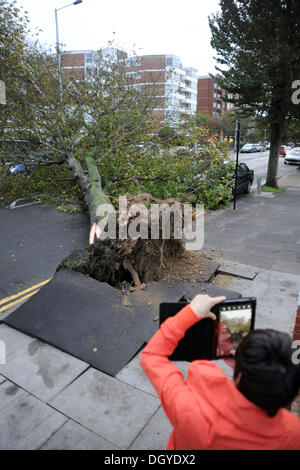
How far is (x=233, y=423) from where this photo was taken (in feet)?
4.41

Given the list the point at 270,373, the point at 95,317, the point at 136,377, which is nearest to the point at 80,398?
the point at 136,377

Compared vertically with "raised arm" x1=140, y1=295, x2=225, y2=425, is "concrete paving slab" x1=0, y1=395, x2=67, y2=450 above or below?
below

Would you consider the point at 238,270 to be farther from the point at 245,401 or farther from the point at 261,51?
the point at 261,51

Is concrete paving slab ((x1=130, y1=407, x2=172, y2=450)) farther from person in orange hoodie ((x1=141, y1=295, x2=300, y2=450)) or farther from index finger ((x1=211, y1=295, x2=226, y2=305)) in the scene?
index finger ((x1=211, y1=295, x2=226, y2=305))

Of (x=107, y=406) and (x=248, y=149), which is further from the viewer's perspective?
(x=248, y=149)

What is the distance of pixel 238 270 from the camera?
22.1ft

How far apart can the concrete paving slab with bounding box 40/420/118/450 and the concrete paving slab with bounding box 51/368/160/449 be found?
0.17 ft

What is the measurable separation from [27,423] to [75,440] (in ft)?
1.83

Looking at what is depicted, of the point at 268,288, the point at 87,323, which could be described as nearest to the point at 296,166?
the point at 268,288

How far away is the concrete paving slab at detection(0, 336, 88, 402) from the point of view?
3.61 m

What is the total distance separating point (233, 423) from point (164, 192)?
9.01m

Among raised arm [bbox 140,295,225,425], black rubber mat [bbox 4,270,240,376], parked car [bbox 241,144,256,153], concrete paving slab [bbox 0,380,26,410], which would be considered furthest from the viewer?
parked car [bbox 241,144,256,153]

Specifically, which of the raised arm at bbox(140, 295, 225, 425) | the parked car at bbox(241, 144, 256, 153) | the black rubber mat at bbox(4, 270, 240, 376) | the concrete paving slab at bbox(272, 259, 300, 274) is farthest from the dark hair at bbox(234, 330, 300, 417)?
the parked car at bbox(241, 144, 256, 153)

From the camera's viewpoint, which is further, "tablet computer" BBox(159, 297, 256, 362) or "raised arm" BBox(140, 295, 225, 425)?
"tablet computer" BBox(159, 297, 256, 362)
